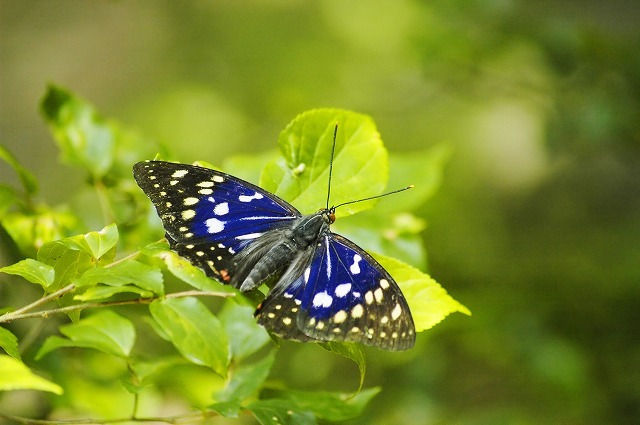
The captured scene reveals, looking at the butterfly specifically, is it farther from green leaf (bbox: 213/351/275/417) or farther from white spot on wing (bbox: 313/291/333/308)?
green leaf (bbox: 213/351/275/417)

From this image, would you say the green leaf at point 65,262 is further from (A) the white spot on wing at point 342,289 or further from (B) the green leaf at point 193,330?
(A) the white spot on wing at point 342,289

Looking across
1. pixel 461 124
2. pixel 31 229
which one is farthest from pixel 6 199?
pixel 461 124

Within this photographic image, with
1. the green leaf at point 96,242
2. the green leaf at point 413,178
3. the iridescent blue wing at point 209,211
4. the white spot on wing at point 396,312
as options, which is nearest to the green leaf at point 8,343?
the green leaf at point 96,242

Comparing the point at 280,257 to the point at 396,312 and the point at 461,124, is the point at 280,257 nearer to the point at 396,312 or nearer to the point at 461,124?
the point at 396,312

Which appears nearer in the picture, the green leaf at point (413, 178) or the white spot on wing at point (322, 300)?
the white spot on wing at point (322, 300)

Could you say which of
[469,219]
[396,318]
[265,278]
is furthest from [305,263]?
[469,219]

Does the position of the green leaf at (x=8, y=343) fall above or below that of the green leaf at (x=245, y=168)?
below
